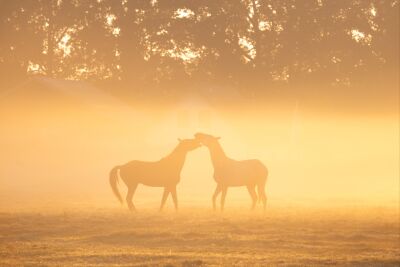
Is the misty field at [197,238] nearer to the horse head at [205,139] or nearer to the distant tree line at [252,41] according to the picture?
the horse head at [205,139]

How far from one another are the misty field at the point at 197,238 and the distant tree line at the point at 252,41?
33761 millimetres

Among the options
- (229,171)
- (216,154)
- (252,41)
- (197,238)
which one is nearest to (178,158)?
(216,154)

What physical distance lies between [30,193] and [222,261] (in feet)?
85.6

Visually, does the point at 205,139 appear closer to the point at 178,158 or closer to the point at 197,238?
the point at 178,158

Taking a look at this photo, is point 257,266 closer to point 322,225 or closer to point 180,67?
point 322,225

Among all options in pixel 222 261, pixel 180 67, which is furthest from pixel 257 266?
pixel 180 67

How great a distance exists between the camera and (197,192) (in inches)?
1831

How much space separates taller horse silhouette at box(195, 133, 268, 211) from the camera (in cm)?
3161

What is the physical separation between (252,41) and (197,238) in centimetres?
4559

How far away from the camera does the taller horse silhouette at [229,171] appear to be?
104 ft

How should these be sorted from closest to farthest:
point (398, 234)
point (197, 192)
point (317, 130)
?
1. point (398, 234)
2. point (197, 192)
3. point (317, 130)

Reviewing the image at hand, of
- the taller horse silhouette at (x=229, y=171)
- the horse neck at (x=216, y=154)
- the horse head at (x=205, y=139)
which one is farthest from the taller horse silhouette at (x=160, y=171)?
the horse neck at (x=216, y=154)

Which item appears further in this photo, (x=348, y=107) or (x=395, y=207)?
(x=348, y=107)

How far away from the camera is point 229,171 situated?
3189 centimetres
